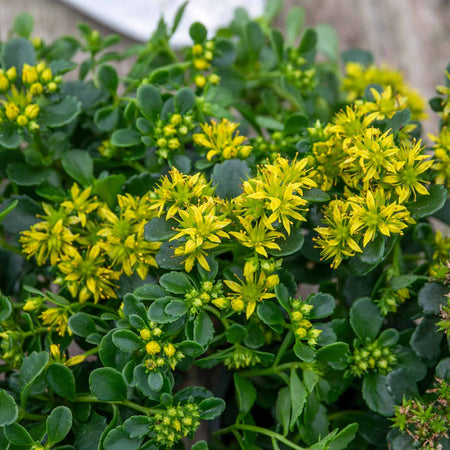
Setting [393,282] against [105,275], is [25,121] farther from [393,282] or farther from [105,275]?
[393,282]

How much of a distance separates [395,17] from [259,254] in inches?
39.8

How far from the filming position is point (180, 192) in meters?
0.67

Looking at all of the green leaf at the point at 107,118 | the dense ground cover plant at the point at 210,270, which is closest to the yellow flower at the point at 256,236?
the dense ground cover plant at the point at 210,270

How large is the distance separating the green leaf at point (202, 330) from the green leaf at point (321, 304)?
0.14m

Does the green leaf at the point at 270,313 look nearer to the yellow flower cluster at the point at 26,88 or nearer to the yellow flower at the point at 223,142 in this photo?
the yellow flower at the point at 223,142

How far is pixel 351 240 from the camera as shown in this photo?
676mm

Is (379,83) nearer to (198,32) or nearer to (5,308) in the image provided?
(198,32)

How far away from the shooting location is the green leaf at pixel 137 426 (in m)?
0.65

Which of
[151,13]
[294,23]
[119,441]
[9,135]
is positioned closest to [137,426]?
[119,441]

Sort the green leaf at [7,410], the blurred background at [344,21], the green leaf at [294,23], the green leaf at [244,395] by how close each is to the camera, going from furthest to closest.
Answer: the blurred background at [344,21], the green leaf at [294,23], the green leaf at [244,395], the green leaf at [7,410]

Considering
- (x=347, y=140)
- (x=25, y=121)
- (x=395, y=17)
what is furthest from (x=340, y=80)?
(x=25, y=121)

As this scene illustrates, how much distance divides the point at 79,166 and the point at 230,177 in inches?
10.3

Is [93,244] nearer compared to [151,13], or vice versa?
[93,244]

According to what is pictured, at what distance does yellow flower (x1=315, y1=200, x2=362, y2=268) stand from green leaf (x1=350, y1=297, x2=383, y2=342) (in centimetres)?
9
